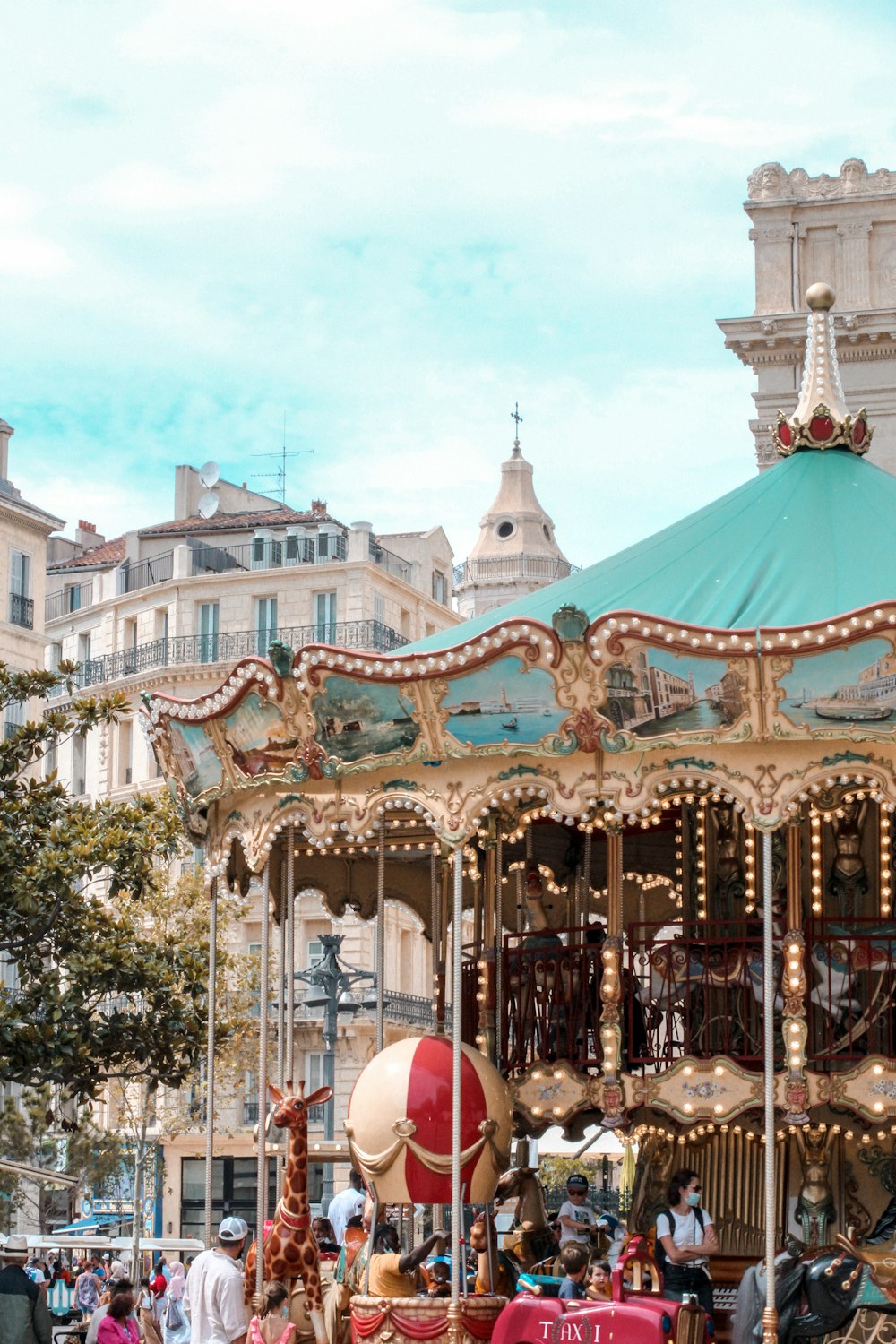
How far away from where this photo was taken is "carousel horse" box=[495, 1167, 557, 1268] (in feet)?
59.6

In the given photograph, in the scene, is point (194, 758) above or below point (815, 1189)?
above

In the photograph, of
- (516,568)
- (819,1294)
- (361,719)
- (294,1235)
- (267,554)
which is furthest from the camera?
(516,568)

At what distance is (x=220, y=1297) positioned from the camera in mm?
15672

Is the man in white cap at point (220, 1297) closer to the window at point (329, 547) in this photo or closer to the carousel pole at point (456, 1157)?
the carousel pole at point (456, 1157)

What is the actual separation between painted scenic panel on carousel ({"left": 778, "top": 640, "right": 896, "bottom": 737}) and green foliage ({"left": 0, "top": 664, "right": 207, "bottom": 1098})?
11.2 m

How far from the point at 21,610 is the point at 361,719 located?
37513 mm

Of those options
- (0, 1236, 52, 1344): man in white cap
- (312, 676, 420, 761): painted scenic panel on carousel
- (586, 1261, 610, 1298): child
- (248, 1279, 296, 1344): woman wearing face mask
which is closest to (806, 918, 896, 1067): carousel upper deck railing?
(586, 1261, 610, 1298): child

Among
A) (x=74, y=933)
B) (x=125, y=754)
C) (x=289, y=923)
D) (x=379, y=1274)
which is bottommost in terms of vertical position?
(x=379, y=1274)

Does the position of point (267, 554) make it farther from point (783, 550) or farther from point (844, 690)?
point (844, 690)

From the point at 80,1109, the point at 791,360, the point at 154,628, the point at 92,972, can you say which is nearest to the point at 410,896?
the point at 92,972

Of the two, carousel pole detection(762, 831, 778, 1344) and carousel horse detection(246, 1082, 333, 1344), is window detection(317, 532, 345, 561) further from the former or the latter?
carousel pole detection(762, 831, 778, 1344)

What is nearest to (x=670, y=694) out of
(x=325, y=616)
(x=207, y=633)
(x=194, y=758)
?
(x=194, y=758)

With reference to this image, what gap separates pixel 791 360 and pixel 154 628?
2733cm

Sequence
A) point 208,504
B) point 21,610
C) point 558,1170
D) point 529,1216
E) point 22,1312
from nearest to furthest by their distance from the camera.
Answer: point 22,1312
point 529,1216
point 21,610
point 558,1170
point 208,504
